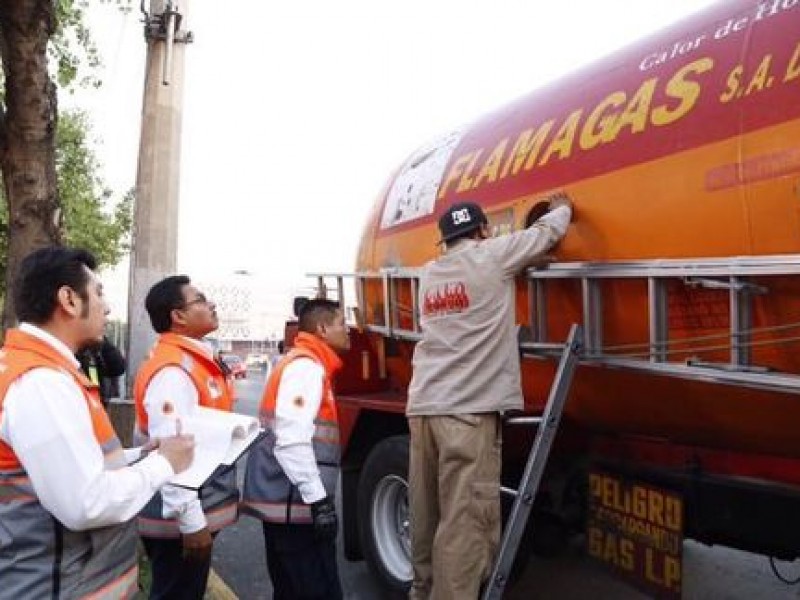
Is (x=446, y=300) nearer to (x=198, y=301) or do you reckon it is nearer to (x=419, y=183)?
(x=198, y=301)

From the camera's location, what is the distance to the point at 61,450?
1.94 m

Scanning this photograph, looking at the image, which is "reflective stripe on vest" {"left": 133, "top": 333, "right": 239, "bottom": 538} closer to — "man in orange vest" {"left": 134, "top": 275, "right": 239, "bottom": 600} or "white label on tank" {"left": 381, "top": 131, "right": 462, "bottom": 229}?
"man in orange vest" {"left": 134, "top": 275, "right": 239, "bottom": 600}

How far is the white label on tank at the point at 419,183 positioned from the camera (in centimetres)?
472

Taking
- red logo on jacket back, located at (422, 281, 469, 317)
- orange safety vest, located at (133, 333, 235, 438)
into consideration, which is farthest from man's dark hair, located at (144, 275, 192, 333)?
red logo on jacket back, located at (422, 281, 469, 317)

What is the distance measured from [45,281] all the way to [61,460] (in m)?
0.50

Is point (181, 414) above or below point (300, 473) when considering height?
above

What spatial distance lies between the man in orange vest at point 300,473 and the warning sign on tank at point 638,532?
1.16 metres

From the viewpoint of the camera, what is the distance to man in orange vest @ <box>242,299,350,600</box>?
3.60 metres

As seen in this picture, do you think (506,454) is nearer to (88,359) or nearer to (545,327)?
(545,327)

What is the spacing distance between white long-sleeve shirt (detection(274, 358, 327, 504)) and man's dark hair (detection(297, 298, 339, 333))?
348 mm

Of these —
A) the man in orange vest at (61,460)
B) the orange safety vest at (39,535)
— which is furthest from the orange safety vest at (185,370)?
the orange safety vest at (39,535)

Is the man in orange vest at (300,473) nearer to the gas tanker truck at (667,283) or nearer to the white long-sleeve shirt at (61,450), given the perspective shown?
the gas tanker truck at (667,283)

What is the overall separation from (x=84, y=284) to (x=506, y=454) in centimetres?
246

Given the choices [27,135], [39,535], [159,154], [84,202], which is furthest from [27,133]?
[84,202]
